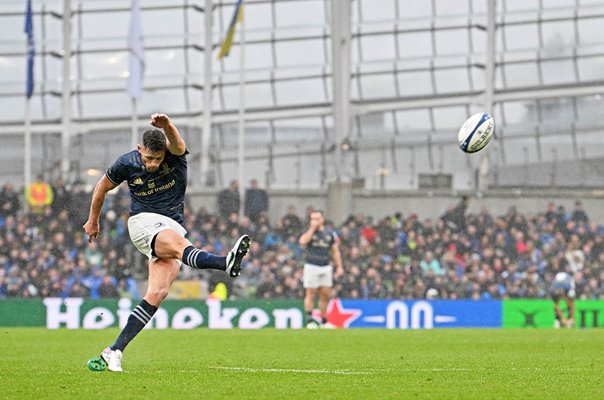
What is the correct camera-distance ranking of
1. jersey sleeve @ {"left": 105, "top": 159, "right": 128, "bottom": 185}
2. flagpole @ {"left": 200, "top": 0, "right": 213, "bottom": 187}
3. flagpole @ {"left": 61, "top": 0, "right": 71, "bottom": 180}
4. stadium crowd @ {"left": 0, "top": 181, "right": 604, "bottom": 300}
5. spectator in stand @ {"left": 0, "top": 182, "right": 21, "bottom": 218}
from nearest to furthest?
jersey sleeve @ {"left": 105, "top": 159, "right": 128, "bottom": 185}
stadium crowd @ {"left": 0, "top": 181, "right": 604, "bottom": 300}
spectator in stand @ {"left": 0, "top": 182, "right": 21, "bottom": 218}
flagpole @ {"left": 200, "top": 0, "right": 213, "bottom": 187}
flagpole @ {"left": 61, "top": 0, "right": 71, "bottom": 180}

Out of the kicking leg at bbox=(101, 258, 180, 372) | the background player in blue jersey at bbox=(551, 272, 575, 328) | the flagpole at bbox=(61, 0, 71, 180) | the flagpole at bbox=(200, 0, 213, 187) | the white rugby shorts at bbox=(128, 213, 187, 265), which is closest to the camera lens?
the kicking leg at bbox=(101, 258, 180, 372)

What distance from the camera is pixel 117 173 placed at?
984cm

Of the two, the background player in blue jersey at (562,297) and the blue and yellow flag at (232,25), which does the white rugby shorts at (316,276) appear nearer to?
the background player in blue jersey at (562,297)

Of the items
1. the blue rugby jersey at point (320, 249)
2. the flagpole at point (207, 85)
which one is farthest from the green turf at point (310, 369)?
the flagpole at point (207, 85)

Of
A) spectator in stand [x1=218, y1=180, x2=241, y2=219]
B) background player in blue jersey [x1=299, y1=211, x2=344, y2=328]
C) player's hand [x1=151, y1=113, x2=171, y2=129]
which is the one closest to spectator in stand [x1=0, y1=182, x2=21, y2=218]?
spectator in stand [x1=218, y1=180, x2=241, y2=219]

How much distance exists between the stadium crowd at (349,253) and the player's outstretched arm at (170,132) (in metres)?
17.6

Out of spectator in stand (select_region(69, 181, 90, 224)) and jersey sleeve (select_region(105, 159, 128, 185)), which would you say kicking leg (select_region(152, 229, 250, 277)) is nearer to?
jersey sleeve (select_region(105, 159, 128, 185))

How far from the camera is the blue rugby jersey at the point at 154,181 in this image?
9.83 m

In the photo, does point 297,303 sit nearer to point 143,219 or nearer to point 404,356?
point 404,356

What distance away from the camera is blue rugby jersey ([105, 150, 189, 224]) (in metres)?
9.83

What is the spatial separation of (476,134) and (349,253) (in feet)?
53.7

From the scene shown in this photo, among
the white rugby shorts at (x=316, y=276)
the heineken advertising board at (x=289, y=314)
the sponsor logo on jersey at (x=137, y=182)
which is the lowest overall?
the heineken advertising board at (x=289, y=314)

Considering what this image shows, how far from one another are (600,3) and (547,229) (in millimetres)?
8996

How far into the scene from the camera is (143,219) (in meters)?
10.0
